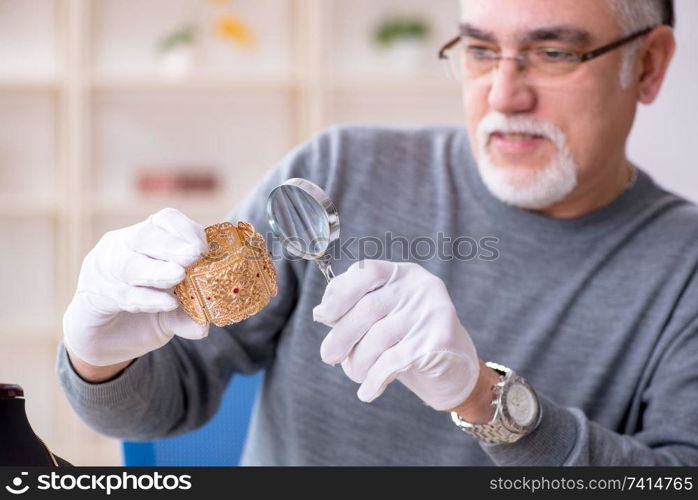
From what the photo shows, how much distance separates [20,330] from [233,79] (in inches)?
53.7

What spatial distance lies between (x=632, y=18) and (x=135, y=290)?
0.94 metres

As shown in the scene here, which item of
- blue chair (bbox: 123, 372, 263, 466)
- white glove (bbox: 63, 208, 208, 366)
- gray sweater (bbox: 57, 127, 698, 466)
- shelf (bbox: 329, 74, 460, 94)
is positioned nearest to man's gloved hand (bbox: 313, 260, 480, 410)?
white glove (bbox: 63, 208, 208, 366)

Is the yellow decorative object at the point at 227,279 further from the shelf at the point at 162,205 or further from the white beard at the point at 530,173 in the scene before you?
the shelf at the point at 162,205

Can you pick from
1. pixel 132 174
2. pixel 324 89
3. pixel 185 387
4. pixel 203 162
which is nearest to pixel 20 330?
pixel 132 174

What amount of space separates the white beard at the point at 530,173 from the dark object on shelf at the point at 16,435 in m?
0.84

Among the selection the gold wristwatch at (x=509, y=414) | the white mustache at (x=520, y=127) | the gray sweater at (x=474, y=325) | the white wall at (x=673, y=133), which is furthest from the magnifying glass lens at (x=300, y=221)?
the white wall at (x=673, y=133)

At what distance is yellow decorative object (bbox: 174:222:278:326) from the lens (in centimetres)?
88

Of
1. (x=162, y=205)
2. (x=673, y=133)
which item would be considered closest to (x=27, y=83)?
(x=162, y=205)

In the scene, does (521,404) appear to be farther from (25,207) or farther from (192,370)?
(25,207)

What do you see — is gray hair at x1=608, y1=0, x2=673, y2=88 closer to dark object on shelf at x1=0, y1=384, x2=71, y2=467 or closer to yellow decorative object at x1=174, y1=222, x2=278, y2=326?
yellow decorative object at x1=174, y1=222, x2=278, y2=326

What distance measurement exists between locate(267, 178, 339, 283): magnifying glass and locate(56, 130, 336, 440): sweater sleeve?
368 millimetres

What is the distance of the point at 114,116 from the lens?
12.7 feet

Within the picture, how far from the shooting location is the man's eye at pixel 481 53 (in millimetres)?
1417

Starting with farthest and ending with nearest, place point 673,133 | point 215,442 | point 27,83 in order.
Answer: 1. point 27,83
2. point 673,133
3. point 215,442
